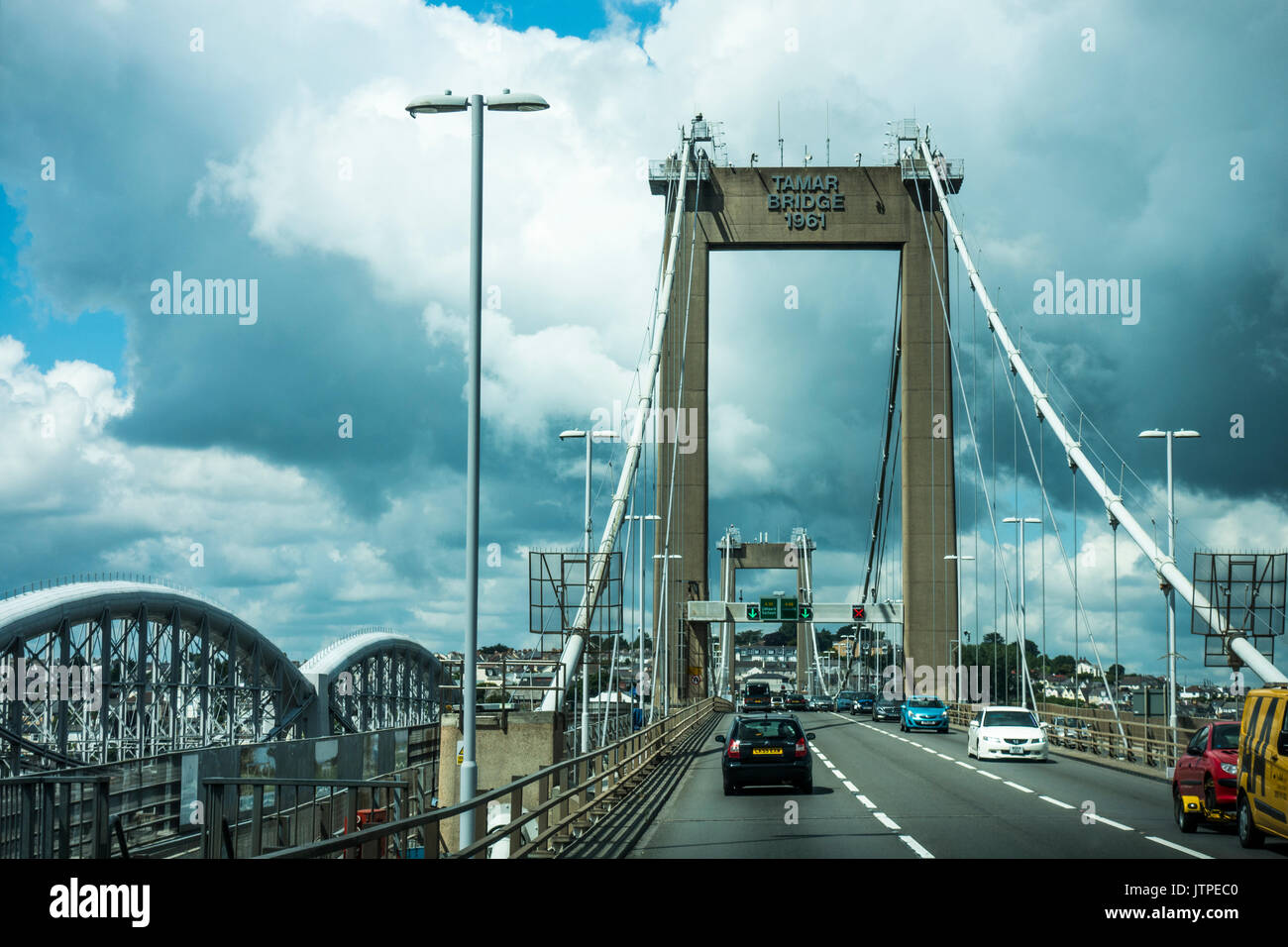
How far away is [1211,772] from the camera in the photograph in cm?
1670

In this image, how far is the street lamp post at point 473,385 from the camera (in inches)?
536

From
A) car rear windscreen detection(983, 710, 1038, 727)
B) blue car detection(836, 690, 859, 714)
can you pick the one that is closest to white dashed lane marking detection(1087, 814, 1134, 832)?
car rear windscreen detection(983, 710, 1038, 727)

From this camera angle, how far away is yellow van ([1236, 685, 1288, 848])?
13.3 meters

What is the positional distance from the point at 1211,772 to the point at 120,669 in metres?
46.5

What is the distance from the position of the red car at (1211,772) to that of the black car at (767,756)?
7253 millimetres

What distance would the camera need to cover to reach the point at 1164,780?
26.8m

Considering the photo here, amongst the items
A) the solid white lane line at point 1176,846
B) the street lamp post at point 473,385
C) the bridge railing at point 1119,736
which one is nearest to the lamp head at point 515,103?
the street lamp post at point 473,385

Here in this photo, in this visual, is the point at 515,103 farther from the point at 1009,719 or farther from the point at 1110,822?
the point at 1009,719

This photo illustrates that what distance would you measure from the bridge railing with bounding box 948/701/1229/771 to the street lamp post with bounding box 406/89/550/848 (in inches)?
624

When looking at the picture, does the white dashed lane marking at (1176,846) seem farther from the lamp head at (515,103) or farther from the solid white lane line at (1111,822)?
the lamp head at (515,103)

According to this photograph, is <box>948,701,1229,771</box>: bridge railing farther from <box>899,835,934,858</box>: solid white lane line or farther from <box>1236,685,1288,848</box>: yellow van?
<box>899,835,934,858</box>: solid white lane line

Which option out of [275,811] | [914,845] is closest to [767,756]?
[275,811]

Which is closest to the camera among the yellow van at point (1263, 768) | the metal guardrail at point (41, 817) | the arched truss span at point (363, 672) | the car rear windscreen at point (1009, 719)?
the yellow van at point (1263, 768)
